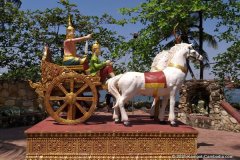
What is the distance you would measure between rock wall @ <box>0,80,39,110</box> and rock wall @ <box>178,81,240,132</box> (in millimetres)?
6574

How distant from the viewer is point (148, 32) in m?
13.6

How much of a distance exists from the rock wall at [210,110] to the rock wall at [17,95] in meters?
6.57

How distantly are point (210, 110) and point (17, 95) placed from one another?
8.11 meters

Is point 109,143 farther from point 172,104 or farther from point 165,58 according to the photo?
point 165,58

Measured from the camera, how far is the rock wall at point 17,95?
1351cm

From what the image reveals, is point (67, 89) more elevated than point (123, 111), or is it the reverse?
point (67, 89)

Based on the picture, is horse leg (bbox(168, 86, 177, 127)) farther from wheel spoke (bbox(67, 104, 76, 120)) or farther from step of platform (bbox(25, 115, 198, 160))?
wheel spoke (bbox(67, 104, 76, 120))

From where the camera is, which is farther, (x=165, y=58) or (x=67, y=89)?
(x=165, y=58)

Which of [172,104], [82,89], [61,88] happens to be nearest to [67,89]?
[61,88]

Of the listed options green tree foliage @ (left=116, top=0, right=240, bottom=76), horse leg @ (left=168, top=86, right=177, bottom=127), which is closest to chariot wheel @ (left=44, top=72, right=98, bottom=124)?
horse leg @ (left=168, top=86, right=177, bottom=127)

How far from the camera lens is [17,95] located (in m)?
13.8

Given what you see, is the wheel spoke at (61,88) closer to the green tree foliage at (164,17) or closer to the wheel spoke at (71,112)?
the wheel spoke at (71,112)

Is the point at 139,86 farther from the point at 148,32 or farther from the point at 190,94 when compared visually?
the point at 190,94

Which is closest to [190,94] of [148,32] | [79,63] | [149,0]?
[148,32]
